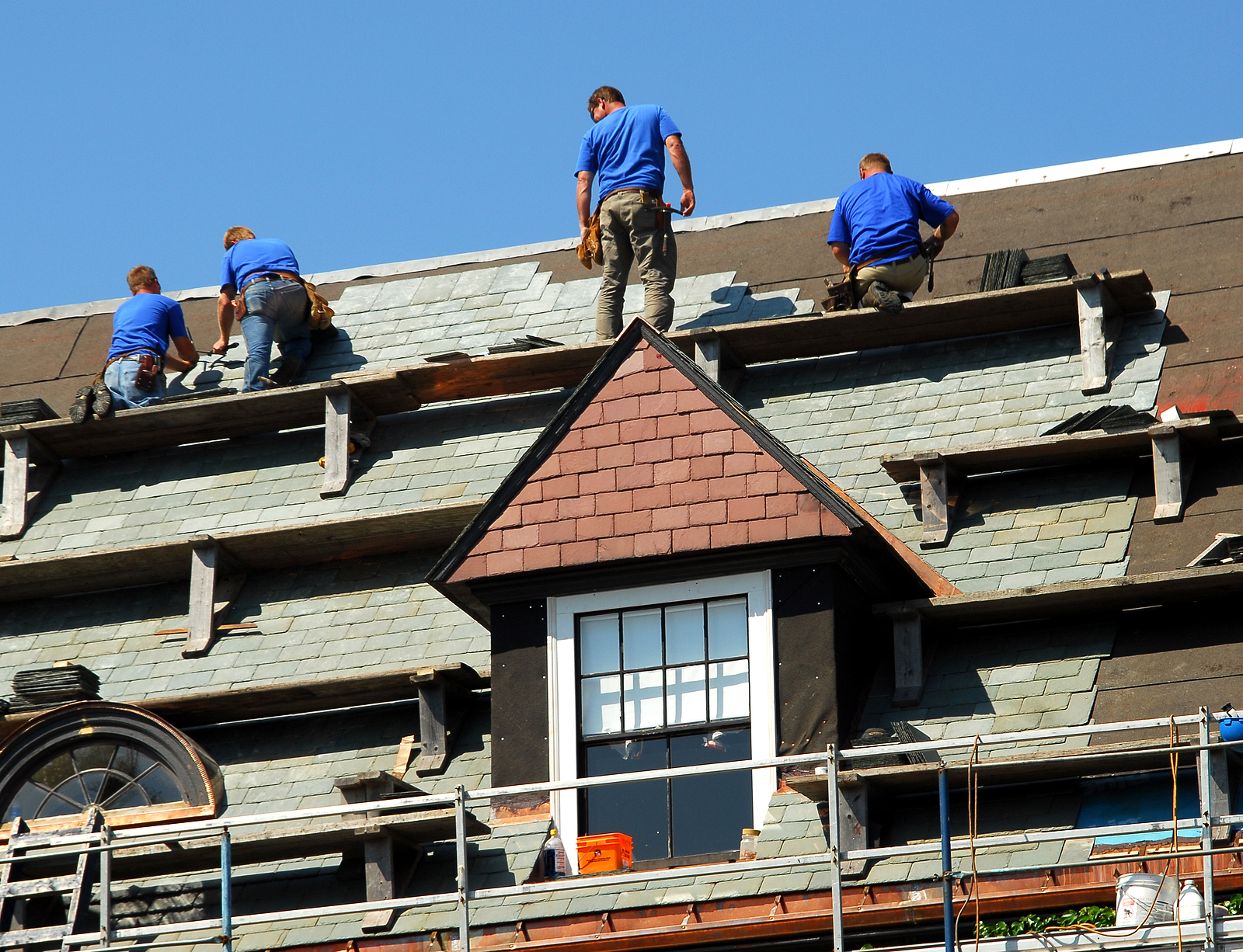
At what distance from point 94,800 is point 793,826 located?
5.02 m

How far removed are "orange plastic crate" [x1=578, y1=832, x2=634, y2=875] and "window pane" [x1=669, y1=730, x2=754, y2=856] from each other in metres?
0.32

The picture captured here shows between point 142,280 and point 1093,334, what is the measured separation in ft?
28.6

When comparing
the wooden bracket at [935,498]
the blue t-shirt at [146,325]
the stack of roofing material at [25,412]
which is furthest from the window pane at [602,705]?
the blue t-shirt at [146,325]

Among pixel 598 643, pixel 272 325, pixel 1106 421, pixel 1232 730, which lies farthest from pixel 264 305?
pixel 1232 730

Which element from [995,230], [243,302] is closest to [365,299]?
[243,302]

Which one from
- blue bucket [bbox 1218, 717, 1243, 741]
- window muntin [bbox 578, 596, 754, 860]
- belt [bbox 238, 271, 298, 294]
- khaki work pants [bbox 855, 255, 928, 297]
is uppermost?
belt [bbox 238, 271, 298, 294]

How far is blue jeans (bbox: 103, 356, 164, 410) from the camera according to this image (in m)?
19.2

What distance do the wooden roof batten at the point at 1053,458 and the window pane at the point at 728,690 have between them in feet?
6.36

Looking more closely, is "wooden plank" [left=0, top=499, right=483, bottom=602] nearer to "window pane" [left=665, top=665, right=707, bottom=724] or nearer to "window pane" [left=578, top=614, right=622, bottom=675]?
"window pane" [left=578, top=614, right=622, bottom=675]

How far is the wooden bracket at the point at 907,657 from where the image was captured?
14.4 m

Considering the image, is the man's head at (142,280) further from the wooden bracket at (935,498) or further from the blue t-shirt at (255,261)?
the wooden bracket at (935,498)

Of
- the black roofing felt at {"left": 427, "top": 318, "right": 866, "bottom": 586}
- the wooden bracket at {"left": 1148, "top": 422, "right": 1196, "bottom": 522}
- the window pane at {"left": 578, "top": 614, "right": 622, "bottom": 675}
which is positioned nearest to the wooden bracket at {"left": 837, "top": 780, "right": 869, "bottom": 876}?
the window pane at {"left": 578, "top": 614, "right": 622, "bottom": 675}

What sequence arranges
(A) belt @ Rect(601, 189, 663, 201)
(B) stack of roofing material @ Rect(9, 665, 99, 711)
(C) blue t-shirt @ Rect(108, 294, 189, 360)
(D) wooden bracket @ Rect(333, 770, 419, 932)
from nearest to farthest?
1. (D) wooden bracket @ Rect(333, 770, 419, 932)
2. (B) stack of roofing material @ Rect(9, 665, 99, 711)
3. (A) belt @ Rect(601, 189, 663, 201)
4. (C) blue t-shirt @ Rect(108, 294, 189, 360)

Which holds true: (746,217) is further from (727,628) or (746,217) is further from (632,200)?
(727,628)
